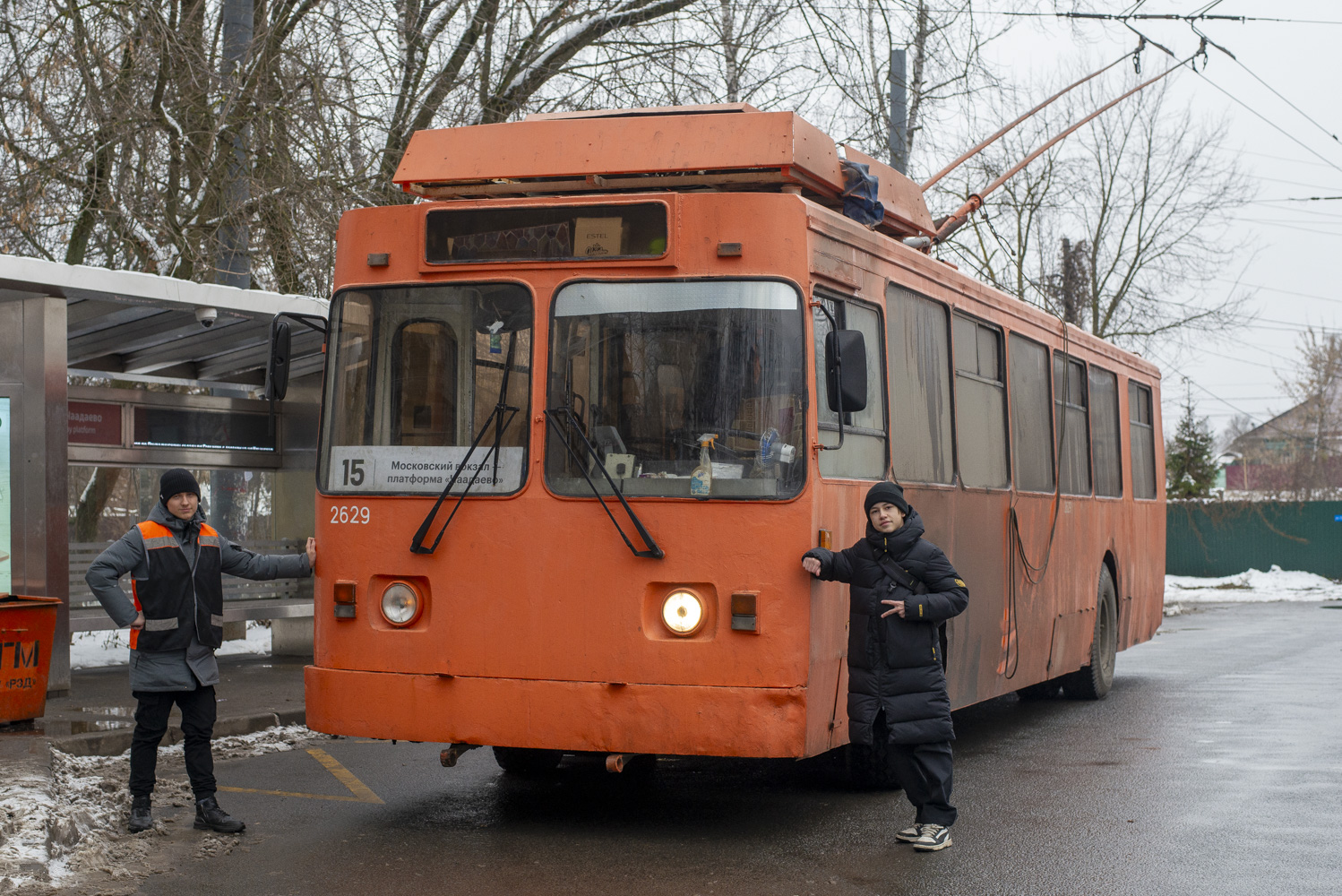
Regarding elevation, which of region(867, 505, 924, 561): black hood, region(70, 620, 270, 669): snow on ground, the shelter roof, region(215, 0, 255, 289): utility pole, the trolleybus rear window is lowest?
region(70, 620, 270, 669): snow on ground

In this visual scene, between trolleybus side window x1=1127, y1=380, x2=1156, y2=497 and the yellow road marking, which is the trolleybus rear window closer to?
the yellow road marking

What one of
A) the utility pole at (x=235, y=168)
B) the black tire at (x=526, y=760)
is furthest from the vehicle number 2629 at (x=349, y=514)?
the utility pole at (x=235, y=168)

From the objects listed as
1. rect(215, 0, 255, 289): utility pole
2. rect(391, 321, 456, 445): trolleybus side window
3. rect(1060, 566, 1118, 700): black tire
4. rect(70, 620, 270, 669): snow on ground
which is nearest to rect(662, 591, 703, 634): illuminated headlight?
rect(391, 321, 456, 445): trolleybus side window

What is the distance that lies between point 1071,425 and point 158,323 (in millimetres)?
7571

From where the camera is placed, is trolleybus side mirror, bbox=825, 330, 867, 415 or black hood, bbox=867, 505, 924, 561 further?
black hood, bbox=867, 505, 924, 561

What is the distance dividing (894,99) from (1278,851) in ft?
34.3

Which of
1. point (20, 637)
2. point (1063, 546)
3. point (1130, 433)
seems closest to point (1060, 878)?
point (1063, 546)

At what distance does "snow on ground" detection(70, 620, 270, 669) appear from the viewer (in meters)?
14.6

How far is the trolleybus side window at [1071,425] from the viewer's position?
11.4 meters

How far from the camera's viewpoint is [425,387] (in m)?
7.18

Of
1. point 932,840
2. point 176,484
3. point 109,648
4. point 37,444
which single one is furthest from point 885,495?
point 109,648

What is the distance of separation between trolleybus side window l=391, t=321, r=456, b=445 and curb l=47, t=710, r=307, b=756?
2865 millimetres

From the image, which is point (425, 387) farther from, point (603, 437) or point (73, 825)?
point (73, 825)

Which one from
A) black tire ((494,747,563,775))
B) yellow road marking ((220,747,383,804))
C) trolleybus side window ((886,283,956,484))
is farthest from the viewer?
black tire ((494,747,563,775))
